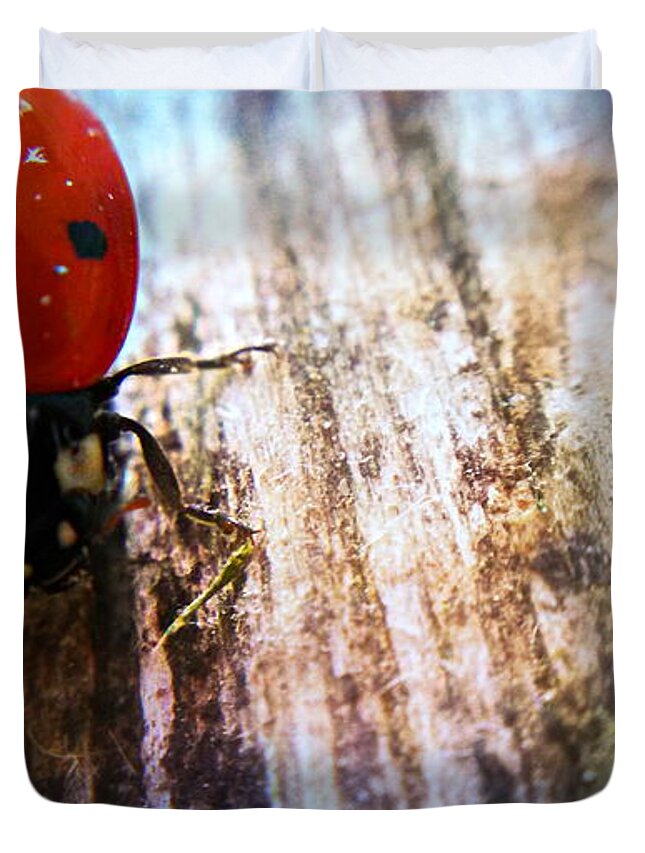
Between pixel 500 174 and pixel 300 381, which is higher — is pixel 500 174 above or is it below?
above

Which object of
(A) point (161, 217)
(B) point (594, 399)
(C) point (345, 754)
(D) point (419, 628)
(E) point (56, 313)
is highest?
(A) point (161, 217)

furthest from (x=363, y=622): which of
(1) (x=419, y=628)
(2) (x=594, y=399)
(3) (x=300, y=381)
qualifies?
(2) (x=594, y=399)

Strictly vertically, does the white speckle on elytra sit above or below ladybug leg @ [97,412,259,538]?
above

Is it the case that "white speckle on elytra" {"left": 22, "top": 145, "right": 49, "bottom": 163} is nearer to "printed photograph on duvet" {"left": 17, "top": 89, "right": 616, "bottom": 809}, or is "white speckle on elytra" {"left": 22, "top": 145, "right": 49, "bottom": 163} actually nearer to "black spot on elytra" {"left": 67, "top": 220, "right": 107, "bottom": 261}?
"printed photograph on duvet" {"left": 17, "top": 89, "right": 616, "bottom": 809}

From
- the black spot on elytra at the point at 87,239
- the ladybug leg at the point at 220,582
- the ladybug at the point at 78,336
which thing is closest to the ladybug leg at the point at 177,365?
the ladybug at the point at 78,336

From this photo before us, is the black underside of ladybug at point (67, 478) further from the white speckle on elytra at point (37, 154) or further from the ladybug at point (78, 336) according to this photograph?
the white speckle on elytra at point (37, 154)

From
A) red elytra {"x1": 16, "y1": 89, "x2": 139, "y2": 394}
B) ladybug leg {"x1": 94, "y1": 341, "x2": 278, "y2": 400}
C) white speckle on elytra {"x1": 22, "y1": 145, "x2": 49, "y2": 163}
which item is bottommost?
ladybug leg {"x1": 94, "y1": 341, "x2": 278, "y2": 400}

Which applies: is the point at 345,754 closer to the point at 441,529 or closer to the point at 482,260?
the point at 441,529

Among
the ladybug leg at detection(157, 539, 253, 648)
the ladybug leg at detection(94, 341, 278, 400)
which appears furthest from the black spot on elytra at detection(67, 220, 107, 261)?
the ladybug leg at detection(157, 539, 253, 648)
